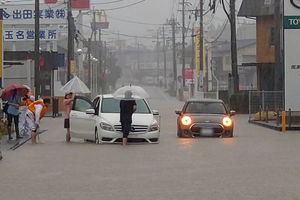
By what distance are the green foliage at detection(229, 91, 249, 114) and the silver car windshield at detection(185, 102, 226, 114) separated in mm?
22655

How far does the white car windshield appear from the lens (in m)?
22.4

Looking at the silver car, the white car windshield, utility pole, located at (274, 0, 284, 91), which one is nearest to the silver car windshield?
the silver car

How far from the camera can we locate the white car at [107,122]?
21.5 metres

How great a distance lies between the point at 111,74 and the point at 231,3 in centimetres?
9048

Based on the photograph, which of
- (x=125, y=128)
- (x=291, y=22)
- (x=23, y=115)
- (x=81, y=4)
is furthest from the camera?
(x=81, y=4)

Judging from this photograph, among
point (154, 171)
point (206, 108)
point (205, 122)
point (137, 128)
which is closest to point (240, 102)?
point (206, 108)

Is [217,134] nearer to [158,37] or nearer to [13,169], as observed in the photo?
[13,169]

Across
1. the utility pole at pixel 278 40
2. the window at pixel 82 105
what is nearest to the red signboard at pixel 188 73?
the utility pole at pixel 278 40

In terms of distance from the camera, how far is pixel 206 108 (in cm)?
2539

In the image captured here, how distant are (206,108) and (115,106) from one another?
4076mm

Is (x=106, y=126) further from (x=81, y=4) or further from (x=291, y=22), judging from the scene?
(x=81, y=4)

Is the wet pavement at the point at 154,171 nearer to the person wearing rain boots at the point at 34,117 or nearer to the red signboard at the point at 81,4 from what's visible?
the person wearing rain boots at the point at 34,117

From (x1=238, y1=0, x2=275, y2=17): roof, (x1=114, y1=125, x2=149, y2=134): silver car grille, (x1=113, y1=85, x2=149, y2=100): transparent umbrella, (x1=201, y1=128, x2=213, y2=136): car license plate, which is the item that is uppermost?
(x1=238, y1=0, x2=275, y2=17): roof

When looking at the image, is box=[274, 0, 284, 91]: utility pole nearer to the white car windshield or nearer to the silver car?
the silver car
